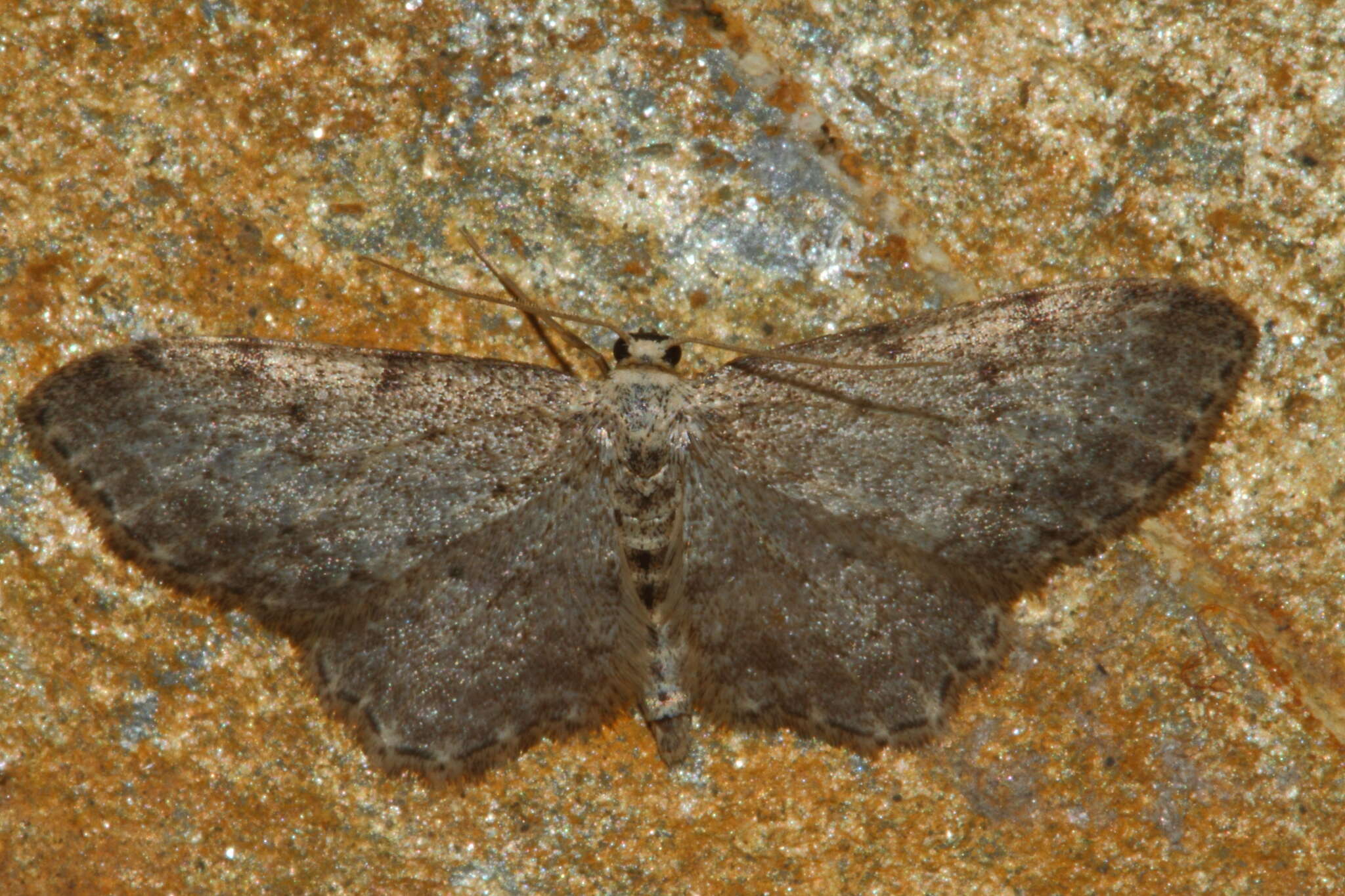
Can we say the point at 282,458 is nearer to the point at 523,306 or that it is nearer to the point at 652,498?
the point at 523,306

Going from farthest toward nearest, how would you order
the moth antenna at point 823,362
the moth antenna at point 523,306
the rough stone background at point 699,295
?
the rough stone background at point 699,295 → the moth antenna at point 523,306 → the moth antenna at point 823,362

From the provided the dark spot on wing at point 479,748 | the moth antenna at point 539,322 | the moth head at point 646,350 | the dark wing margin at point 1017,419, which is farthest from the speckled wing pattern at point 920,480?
the dark spot on wing at point 479,748

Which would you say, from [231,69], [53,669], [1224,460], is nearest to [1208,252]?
[1224,460]

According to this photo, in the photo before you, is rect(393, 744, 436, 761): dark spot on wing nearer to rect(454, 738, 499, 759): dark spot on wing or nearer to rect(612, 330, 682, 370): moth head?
rect(454, 738, 499, 759): dark spot on wing

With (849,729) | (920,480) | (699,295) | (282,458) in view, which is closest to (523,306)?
(699,295)

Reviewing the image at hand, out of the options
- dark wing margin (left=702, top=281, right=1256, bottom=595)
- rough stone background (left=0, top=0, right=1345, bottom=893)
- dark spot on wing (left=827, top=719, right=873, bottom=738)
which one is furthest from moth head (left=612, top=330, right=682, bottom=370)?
dark spot on wing (left=827, top=719, right=873, bottom=738)

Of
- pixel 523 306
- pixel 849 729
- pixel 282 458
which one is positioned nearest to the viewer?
pixel 282 458

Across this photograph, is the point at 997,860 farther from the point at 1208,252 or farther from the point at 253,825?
the point at 253,825

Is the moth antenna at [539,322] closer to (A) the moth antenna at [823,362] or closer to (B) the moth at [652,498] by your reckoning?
(B) the moth at [652,498]
